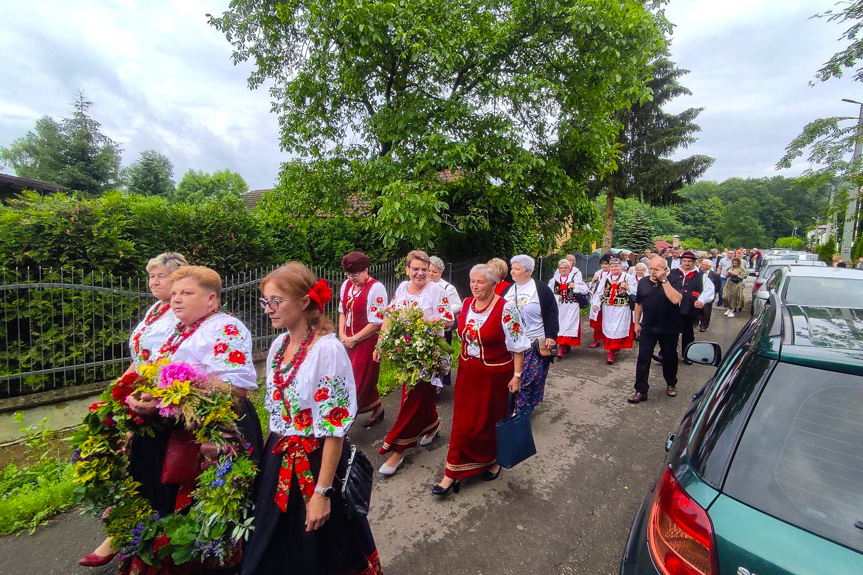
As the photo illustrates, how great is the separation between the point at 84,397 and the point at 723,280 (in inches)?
642

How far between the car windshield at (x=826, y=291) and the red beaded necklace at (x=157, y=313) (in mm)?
4441

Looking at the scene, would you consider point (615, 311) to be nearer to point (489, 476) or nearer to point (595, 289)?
point (595, 289)

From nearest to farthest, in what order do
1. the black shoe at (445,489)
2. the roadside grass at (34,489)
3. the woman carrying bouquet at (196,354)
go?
the woman carrying bouquet at (196,354), the roadside grass at (34,489), the black shoe at (445,489)

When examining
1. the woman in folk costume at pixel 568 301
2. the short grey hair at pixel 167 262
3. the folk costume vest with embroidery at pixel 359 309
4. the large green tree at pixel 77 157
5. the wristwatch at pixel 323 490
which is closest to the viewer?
the wristwatch at pixel 323 490

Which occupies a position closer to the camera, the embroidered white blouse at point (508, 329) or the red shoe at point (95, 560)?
the red shoe at point (95, 560)

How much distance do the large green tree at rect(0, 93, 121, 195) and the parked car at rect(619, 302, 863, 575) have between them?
92.4 ft

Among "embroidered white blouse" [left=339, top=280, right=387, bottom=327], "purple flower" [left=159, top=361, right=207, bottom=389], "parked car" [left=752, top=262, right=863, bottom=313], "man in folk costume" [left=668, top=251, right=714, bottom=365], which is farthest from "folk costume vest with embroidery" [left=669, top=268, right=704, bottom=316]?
"purple flower" [left=159, top=361, right=207, bottom=389]

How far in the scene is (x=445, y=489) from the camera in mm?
3363

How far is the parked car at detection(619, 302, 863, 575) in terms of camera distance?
4.05 ft

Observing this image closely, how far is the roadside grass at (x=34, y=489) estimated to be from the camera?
308 centimetres

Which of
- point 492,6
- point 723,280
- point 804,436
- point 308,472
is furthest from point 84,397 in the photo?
point 723,280

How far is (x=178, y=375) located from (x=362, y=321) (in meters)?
2.56

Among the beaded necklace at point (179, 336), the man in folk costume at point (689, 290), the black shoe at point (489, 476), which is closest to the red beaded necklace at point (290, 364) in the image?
the beaded necklace at point (179, 336)

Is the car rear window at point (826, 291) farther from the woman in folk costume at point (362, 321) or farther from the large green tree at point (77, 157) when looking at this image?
the large green tree at point (77, 157)
